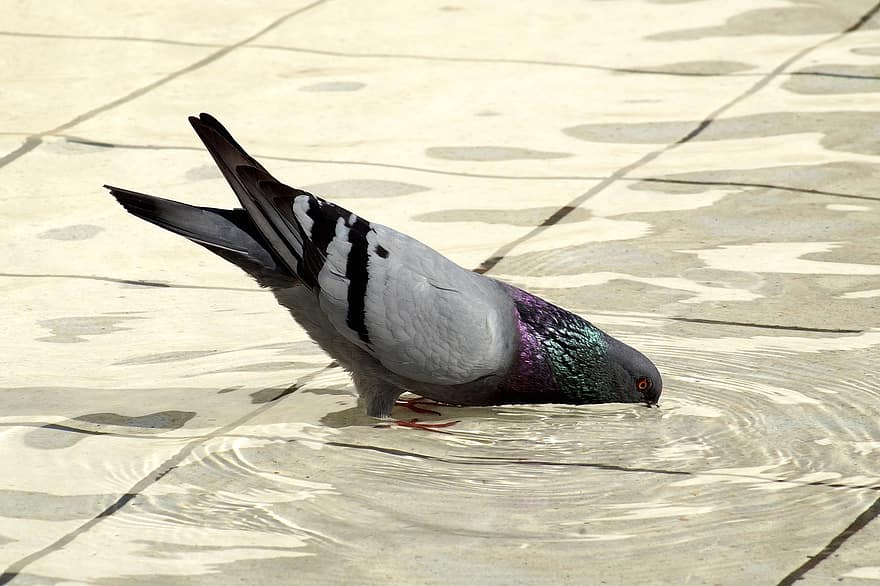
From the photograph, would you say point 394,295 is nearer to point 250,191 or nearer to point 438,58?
point 250,191

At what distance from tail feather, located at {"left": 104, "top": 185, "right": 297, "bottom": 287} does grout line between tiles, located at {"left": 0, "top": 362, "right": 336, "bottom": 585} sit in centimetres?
41

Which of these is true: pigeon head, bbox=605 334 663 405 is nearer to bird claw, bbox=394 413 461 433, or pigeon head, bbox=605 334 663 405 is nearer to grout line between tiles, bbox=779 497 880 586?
bird claw, bbox=394 413 461 433

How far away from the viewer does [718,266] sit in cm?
622

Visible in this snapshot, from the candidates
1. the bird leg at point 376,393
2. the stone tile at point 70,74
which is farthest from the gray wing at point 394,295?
the stone tile at point 70,74

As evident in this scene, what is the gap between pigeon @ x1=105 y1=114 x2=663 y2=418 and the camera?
15.1ft

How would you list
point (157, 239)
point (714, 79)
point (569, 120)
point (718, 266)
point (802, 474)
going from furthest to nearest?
point (714, 79)
point (569, 120)
point (157, 239)
point (718, 266)
point (802, 474)

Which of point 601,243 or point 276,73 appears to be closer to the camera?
point 601,243

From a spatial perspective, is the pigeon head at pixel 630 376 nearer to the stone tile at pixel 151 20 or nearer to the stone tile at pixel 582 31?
the stone tile at pixel 582 31

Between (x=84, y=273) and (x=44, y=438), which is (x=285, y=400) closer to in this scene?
(x=44, y=438)

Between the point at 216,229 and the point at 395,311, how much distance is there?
2.22 feet

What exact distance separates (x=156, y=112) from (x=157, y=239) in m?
2.07

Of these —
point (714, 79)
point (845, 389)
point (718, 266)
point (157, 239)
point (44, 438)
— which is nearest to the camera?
point (44, 438)

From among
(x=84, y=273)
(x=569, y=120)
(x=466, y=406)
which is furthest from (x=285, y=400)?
(x=569, y=120)

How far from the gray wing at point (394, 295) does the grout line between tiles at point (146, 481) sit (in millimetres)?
444
